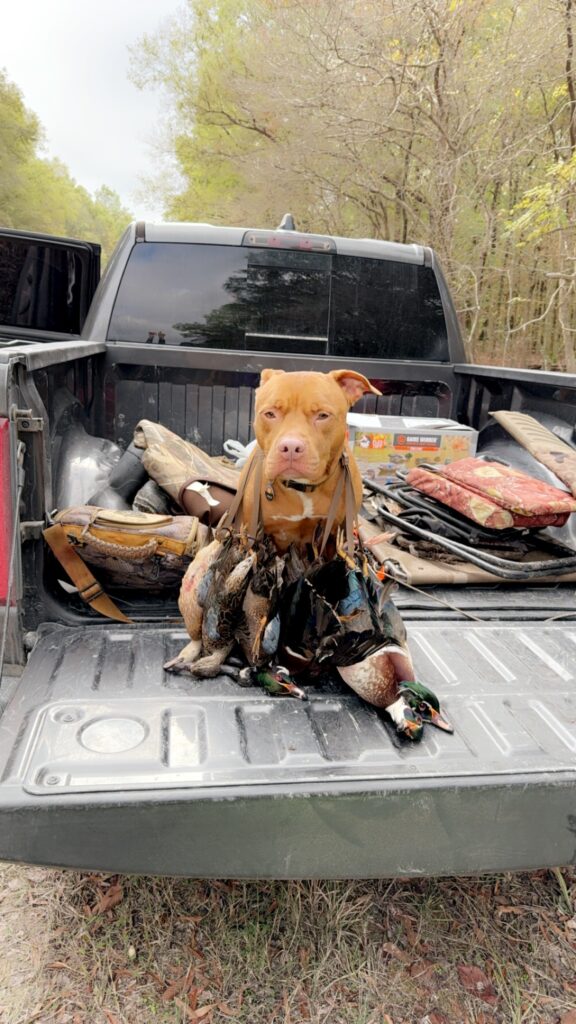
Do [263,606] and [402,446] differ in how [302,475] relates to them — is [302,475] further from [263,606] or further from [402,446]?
[402,446]

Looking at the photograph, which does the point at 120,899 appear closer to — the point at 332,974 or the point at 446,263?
the point at 332,974

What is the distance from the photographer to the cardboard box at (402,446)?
331 centimetres

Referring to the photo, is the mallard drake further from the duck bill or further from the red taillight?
the red taillight

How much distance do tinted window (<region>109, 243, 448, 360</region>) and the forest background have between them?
5847mm

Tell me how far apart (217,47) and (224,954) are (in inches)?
940

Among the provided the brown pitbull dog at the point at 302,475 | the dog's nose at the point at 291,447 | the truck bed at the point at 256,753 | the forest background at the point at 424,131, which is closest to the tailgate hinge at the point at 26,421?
the truck bed at the point at 256,753

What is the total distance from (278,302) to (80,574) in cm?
213

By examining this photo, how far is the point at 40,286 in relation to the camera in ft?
15.8

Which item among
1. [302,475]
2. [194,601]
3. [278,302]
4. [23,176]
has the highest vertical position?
[23,176]

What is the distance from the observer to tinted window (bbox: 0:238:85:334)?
15.4ft

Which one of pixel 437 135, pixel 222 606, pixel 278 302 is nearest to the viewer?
pixel 222 606

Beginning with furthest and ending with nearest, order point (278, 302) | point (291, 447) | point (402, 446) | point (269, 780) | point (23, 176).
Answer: point (23, 176) < point (278, 302) < point (402, 446) < point (291, 447) < point (269, 780)

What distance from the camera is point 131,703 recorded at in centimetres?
176

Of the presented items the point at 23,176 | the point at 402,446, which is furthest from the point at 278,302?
the point at 23,176
